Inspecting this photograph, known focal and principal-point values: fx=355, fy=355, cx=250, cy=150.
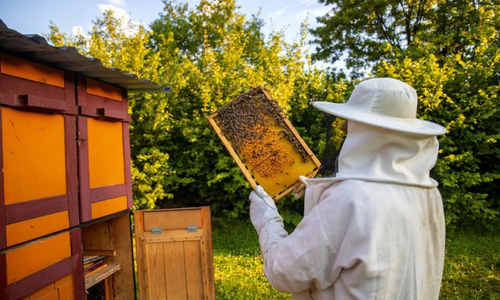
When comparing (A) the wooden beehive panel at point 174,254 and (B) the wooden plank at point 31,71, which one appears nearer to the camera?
(B) the wooden plank at point 31,71

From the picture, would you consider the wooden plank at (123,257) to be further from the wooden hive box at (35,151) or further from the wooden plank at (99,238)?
the wooden hive box at (35,151)

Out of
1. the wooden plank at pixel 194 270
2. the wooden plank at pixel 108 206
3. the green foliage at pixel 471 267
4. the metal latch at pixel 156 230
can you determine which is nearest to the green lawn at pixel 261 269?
the green foliage at pixel 471 267

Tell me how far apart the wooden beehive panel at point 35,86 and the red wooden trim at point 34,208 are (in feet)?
1.98

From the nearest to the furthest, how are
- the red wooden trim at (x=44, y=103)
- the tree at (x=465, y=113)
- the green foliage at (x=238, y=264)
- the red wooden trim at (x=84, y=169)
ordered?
the red wooden trim at (x=44, y=103) < the red wooden trim at (x=84, y=169) < the green foliage at (x=238, y=264) < the tree at (x=465, y=113)

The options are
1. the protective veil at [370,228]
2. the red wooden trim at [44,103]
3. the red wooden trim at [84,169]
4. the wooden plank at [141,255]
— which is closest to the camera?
the protective veil at [370,228]

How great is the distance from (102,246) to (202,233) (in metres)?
1.06

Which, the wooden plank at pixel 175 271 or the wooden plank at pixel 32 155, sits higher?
the wooden plank at pixel 32 155

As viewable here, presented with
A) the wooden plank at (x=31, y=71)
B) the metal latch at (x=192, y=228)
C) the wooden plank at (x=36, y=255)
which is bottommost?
the metal latch at (x=192, y=228)

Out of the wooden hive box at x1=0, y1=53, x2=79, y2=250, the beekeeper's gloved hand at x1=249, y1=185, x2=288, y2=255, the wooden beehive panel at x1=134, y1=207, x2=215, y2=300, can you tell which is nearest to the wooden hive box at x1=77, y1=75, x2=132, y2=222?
the wooden hive box at x1=0, y1=53, x2=79, y2=250

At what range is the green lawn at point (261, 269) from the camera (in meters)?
4.61

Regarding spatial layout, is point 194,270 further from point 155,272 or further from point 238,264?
point 238,264

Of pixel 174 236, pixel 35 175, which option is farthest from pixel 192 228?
pixel 35 175

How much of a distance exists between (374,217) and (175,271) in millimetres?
2548

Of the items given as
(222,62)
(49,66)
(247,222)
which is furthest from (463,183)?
(49,66)
